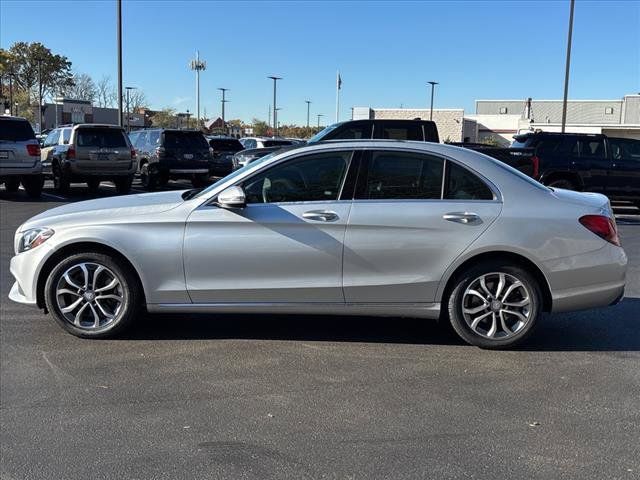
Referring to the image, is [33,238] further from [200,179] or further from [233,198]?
[200,179]

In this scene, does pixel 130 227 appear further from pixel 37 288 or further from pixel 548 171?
pixel 548 171

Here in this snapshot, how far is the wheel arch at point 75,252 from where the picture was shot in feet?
16.4

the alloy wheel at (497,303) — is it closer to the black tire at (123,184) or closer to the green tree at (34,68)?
the black tire at (123,184)

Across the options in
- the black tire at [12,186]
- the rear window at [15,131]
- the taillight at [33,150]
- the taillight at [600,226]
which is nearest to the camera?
the taillight at [600,226]

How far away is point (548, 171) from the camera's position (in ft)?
47.1

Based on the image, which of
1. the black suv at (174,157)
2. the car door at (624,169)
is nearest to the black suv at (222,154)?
the black suv at (174,157)

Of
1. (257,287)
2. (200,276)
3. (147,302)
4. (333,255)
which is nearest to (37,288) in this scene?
(147,302)

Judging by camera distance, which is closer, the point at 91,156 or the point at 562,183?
the point at 562,183

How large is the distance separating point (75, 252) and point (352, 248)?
86.9 inches

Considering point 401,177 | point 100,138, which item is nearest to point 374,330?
point 401,177

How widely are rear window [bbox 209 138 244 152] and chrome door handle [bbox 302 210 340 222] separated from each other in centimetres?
1962

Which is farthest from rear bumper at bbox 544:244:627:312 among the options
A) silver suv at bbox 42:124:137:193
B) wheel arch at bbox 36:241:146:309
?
silver suv at bbox 42:124:137:193

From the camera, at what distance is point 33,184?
16.1m

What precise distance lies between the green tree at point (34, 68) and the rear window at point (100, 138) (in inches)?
1911
